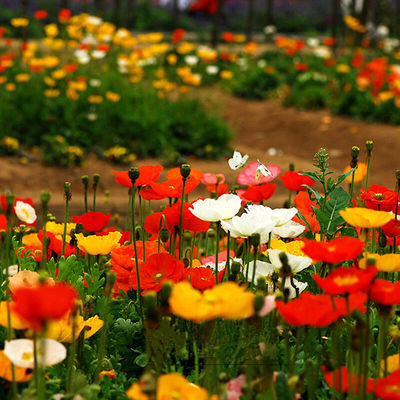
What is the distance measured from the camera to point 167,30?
24.8m

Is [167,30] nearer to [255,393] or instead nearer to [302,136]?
[302,136]

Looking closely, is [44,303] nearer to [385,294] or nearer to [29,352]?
[29,352]

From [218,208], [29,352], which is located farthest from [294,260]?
[29,352]

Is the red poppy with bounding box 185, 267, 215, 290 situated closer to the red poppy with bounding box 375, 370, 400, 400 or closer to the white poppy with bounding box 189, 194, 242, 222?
the white poppy with bounding box 189, 194, 242, 222

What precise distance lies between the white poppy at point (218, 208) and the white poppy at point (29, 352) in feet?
1.50

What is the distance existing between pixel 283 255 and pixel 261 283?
12 centimetres

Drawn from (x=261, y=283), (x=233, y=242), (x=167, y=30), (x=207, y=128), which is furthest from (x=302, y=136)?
(x=167, y=30)

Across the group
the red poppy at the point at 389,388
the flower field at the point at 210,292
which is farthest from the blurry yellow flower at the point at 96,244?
the red poppy at the point at 389,388

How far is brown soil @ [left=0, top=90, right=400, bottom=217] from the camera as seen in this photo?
5.73 meters

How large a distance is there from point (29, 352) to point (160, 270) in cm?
41

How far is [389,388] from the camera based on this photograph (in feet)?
3.23

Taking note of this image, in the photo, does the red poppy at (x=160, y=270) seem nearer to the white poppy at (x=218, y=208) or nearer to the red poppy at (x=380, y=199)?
the white poppy at (x=218, y=208)

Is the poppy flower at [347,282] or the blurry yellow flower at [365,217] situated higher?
the blurry yellow flower at [365,217]

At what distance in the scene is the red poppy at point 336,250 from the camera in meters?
→ 1.06
